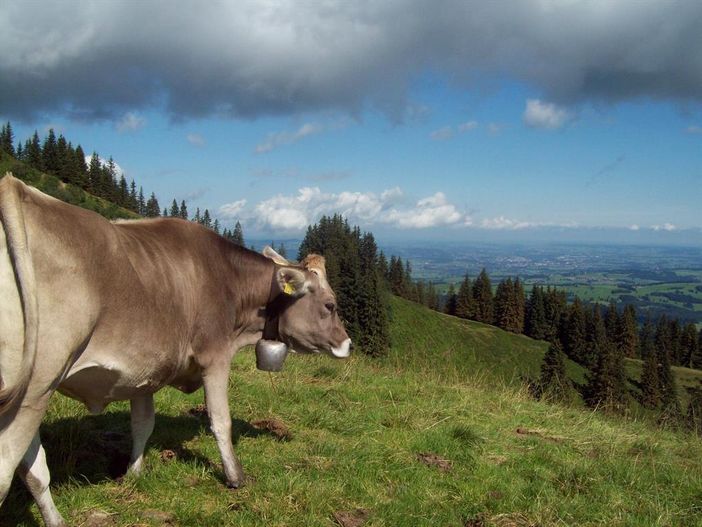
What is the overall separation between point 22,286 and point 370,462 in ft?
14.6

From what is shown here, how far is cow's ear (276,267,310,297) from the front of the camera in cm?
634

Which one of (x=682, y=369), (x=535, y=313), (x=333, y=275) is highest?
(x=333, y=275)

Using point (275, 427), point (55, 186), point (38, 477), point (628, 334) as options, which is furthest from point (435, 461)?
point (628, 334)

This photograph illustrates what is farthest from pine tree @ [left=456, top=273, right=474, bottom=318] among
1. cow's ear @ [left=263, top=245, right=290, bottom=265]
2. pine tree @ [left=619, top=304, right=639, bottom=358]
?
cow's ear @ [left=263, top=245, right=290, bottom=265]

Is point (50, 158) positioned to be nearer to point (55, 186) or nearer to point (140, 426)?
point (55, 186)

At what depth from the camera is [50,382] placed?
12.3 ft

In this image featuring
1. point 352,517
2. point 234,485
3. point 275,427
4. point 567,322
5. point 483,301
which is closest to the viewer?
point 352,517

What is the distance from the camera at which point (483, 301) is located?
129 metres

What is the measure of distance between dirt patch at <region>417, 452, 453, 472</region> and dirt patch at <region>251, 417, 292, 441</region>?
1756 mm

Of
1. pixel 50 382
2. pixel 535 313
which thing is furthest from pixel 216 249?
pixel 535 313

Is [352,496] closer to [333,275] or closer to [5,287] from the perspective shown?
[5,287]

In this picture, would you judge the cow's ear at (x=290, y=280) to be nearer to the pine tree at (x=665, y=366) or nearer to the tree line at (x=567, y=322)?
the pine tree at (x=665, y=366)

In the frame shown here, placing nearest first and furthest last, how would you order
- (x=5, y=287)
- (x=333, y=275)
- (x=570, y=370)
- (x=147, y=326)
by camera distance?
(x=5, y=287) < (x=147, y=326) < (x=333, y=275) < (x=570, y=370)

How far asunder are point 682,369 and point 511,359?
42.9 m
